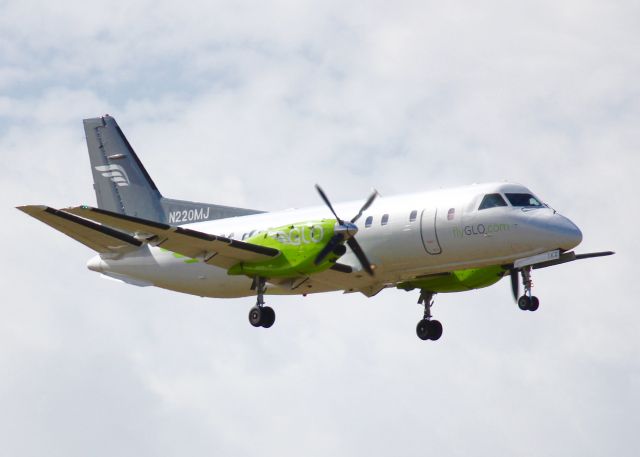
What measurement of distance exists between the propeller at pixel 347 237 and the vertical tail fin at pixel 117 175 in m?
8.56

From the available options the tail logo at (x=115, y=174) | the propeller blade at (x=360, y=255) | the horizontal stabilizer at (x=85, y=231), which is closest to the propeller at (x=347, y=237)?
the propeller blade at (x=360, y=255)

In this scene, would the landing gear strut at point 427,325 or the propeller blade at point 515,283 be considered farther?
the landing gear strut at point 427,325

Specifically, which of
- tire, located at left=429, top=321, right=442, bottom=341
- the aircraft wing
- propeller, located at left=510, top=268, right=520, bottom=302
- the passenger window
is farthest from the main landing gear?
propeller, located at left=510, top=268, right=520, bottom=302

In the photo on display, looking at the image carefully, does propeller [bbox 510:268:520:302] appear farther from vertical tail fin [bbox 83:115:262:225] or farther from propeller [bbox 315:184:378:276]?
vertical tail fin [bbox 83:115:262:225]

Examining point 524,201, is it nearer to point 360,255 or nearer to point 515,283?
point 515,283

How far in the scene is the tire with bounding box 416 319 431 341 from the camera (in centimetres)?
3562

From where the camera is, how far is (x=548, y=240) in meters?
30.7

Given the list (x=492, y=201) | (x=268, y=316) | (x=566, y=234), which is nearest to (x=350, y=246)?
(x=268, y=316)

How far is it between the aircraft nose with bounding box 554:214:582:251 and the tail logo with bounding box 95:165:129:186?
577 inches

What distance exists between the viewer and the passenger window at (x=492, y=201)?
31172 mm

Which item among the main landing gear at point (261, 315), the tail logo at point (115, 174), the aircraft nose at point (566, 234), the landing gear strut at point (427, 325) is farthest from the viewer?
the tail logo at point (115, 174)

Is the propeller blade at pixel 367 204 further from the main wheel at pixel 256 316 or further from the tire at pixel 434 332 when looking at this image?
the tire at pixel 434 332

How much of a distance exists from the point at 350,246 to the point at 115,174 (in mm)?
10406

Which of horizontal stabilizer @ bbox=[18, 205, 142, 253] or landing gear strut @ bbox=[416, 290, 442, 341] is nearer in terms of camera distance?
horizontal stabilizer @ bbox=[18, 205, 142, 253]
